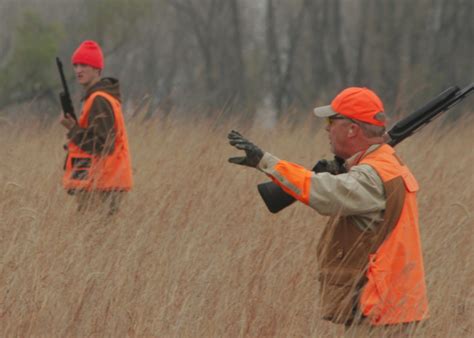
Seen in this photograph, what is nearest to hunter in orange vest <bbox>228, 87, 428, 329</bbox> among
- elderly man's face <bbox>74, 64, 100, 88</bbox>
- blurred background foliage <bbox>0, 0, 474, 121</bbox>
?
elderly man's face <bbox>74, 64, 100, 88</bbox>

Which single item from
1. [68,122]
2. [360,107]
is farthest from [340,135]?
[68,122]

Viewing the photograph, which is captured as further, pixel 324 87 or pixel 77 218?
pixel 324 87

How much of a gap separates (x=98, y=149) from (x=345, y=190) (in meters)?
3.43

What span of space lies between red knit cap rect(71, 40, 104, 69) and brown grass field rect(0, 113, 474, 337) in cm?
75

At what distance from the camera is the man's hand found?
277 inches

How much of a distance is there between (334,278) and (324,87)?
22.8 m

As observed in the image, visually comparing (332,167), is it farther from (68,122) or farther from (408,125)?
(68,122)

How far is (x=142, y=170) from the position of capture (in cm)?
817

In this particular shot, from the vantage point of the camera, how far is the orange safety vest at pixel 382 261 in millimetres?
3863

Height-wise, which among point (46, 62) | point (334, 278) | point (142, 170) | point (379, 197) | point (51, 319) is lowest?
point (51, 319)

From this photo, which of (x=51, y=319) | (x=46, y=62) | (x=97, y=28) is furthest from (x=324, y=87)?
(x=51, y=319)

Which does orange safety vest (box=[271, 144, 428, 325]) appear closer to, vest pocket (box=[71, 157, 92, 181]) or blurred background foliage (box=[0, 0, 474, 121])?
vest pocket (box=[71, 157, 92, 181])

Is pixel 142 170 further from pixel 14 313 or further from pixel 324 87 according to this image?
pixel 324 87

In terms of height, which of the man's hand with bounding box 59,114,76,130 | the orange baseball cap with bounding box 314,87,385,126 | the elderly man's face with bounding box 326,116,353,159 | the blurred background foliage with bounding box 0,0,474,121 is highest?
the blurred background foliage with bounding box 0,0,474,121
